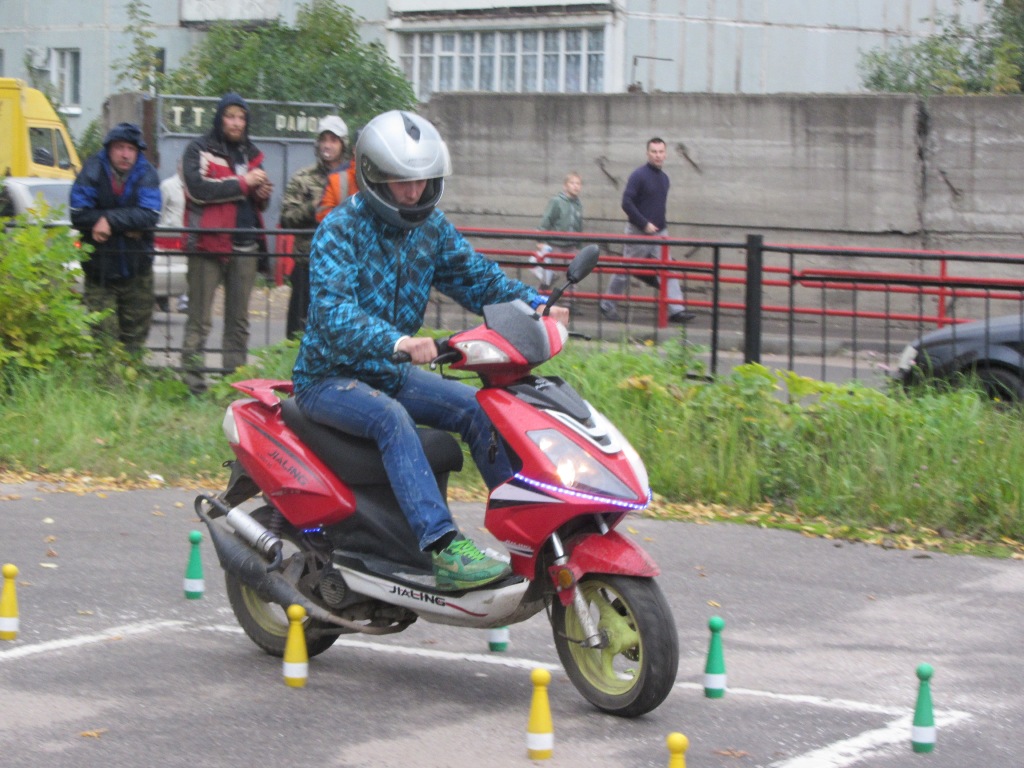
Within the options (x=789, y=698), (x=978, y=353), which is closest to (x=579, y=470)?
(x=789, y=698)

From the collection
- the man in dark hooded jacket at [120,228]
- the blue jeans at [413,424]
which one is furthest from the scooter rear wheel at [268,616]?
the man in dark hooded jacket at [120,228]

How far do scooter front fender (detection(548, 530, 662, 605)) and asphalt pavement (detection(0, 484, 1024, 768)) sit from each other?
1.68 feet

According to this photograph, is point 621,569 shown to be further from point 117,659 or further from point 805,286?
point 805,286

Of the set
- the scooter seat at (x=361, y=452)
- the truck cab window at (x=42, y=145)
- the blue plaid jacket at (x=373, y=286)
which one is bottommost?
the scooter seat at (x=361, y=452)

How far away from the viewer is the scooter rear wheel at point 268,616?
5828 millimetres

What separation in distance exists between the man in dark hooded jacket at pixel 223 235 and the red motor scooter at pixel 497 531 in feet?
19.2

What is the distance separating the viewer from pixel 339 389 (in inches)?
217

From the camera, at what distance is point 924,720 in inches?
191

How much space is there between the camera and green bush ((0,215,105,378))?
415 inches

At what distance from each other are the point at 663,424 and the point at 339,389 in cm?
425

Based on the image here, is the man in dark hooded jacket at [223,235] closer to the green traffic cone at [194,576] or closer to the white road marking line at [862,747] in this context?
the green traffic cone at [194,576]

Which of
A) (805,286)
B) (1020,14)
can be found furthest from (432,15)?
Result: (805,286)

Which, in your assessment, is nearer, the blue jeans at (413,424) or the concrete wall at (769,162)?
the blue jeans at (413,424)

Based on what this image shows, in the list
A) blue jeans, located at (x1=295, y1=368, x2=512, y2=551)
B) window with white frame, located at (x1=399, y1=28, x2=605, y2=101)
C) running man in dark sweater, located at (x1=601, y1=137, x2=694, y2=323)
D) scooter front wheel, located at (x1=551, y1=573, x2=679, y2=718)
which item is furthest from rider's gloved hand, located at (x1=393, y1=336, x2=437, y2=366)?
window with white frame, located at (x1=399, y1=28, x2=605, y2=101)
